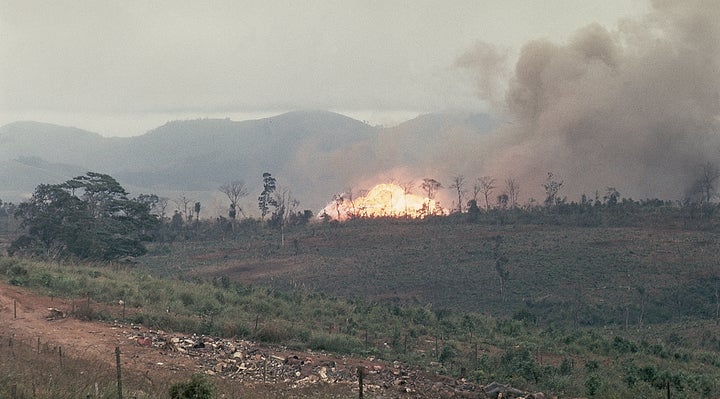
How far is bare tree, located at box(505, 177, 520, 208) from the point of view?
8454 centimetres

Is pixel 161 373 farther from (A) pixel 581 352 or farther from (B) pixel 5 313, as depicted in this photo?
(A) pixel 581 352

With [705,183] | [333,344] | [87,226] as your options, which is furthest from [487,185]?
[333,344]

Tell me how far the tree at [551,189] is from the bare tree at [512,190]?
3259mm

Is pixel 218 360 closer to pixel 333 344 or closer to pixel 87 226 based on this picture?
pixel 333 344

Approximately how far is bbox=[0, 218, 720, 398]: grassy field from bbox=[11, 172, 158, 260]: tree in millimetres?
2784

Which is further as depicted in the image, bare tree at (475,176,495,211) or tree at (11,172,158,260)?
bare tree at (475,176,495,211)

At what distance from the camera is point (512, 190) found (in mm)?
83688

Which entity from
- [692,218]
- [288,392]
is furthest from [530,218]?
[288,392]

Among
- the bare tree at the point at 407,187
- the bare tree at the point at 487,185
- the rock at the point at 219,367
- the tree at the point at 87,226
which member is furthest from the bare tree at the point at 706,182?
the rock at the point at 219,367

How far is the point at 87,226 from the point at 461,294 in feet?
77.1

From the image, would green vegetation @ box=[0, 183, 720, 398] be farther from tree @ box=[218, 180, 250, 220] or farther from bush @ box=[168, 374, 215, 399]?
bush @ box=[168, 374, 215, 399]

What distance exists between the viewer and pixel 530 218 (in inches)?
2596

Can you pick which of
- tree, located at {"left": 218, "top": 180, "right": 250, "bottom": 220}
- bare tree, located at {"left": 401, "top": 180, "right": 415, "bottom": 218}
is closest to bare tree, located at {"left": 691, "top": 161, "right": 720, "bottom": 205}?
bare tree, located at {"left": 401, "top": 180, "right": 415, "bottom": 218}

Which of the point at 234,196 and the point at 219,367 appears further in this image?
the point at 234,196
